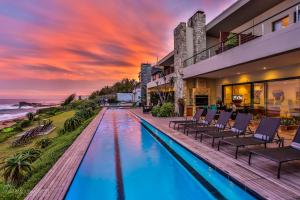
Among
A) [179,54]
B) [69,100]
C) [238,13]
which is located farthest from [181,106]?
[69,100]

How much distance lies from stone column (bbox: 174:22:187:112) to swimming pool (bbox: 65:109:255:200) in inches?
384

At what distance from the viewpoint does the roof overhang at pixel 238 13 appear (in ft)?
38.9

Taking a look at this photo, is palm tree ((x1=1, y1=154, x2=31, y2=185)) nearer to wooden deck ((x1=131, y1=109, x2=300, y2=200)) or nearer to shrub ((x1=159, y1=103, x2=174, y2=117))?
wooden deck ((x1=131, y1=109, x2=300, y2=200))

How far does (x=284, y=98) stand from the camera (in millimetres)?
11062

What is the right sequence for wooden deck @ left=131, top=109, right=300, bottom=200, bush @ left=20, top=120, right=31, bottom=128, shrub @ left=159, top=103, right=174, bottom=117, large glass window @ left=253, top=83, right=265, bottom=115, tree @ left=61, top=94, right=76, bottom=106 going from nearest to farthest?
1. wooden deck @ left=131, top=109, right=300, bottom=200
2. large glass window @ left=253, top=83, right=265, bottom=115
3. shrub @ left=159, top=103, right=174, bottom=117
4. bush @ left=20, top=120, right=31, bottom=128
5. tree @ left=61, top=94, right=76, bottom=106

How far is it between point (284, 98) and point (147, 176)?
9.30 metres

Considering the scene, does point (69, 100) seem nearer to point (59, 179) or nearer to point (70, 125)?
point (70, 125)

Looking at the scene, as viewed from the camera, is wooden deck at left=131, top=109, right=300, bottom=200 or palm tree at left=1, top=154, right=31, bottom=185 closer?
wooden deck at left=131, top=109, right=300, bottom=200

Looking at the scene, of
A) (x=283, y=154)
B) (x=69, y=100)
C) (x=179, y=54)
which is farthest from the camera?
(x=69, y=100)

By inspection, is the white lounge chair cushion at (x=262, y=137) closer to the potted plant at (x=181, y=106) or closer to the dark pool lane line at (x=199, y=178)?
the dark pool lane line at (x=199, y=178)

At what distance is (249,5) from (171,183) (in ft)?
37.5

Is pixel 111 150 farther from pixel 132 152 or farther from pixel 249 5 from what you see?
pixel 249 5

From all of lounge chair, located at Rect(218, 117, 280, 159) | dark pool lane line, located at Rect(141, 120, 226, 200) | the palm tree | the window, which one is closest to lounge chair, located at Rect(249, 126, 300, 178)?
lounge chair, located at Rect(218, 117, 280, 159)

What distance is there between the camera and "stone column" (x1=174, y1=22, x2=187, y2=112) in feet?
53.8
